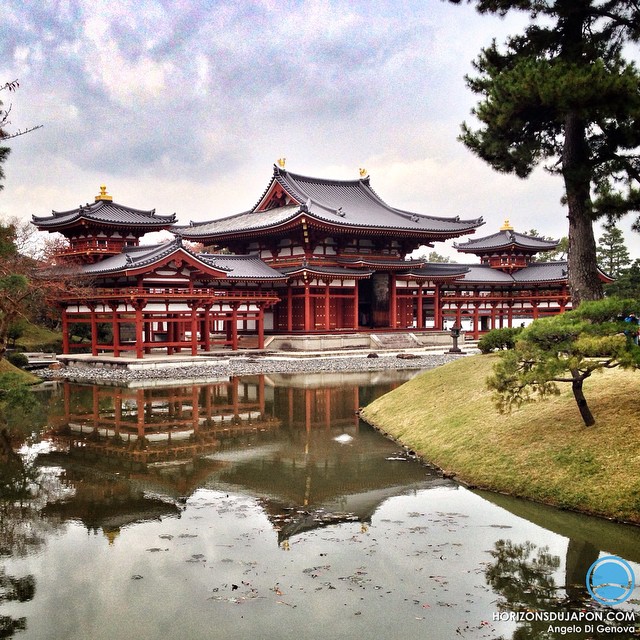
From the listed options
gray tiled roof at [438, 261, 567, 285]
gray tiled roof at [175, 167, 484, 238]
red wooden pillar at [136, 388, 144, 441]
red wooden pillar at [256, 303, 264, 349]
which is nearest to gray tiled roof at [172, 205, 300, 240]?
gray tiled roof at [175, 167, 484, 238]

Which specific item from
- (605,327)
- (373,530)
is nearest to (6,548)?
(373,530)

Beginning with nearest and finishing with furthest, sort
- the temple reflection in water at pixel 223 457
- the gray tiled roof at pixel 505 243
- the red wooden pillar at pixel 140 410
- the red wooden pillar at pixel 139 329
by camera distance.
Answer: the temple reflection in water at pixel 223 457
the red wooden pillar at pixel 140 410
the red wooden pillar at pixel 139 329
the gray tiled roof at pixel 505 243

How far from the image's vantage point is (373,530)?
9.77 metres

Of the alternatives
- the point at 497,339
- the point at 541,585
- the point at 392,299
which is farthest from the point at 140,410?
the point at 392,299

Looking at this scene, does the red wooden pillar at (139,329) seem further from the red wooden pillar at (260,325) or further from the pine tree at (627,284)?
the pine tree at (627,284)

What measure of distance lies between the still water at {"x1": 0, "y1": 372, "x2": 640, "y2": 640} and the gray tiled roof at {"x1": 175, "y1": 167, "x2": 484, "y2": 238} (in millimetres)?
30176

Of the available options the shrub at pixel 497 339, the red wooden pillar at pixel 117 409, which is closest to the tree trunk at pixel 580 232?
the shrub at pixel 497 339

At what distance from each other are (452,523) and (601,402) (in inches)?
195

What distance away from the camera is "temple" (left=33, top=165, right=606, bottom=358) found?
34375mm

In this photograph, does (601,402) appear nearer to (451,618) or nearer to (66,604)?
(451,618)

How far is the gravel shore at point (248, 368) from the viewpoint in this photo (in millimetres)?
28969

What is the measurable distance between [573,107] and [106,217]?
97.1 feet

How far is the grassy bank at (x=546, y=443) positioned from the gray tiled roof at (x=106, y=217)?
25.4 meters

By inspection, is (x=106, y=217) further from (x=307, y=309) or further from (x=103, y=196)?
(x=307, y=309)
